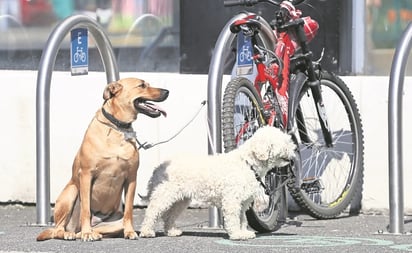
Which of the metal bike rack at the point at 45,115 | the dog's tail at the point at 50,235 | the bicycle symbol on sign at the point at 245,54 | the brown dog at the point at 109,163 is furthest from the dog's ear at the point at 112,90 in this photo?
the bicycle symbol on sign at the point at 245,54

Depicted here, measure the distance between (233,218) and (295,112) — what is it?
1478 millimetres

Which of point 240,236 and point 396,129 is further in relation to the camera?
point 396,129

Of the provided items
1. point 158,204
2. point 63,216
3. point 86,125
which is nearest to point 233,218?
point 158,204

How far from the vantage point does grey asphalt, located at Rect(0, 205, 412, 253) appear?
6742 mm

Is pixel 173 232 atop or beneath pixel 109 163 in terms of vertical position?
beneath

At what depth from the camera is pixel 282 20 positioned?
816cm

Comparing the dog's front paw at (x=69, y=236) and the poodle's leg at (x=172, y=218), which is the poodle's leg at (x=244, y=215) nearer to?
the poodle's leg at (x=172, y=218)

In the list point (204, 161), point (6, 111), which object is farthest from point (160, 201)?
point (6, 111)

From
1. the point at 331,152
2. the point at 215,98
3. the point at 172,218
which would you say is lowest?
the point at 172,218

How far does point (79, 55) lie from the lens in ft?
27.8

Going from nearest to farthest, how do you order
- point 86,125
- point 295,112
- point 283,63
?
point 283,63 → point 295,112 → point 86,125

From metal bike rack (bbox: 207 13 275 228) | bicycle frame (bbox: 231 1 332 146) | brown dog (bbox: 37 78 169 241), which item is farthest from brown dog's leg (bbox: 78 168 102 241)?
bicycle frame (bbox: 231 1 332 146)

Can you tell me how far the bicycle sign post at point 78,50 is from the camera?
8445 mm

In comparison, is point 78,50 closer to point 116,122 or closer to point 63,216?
point 116,122
